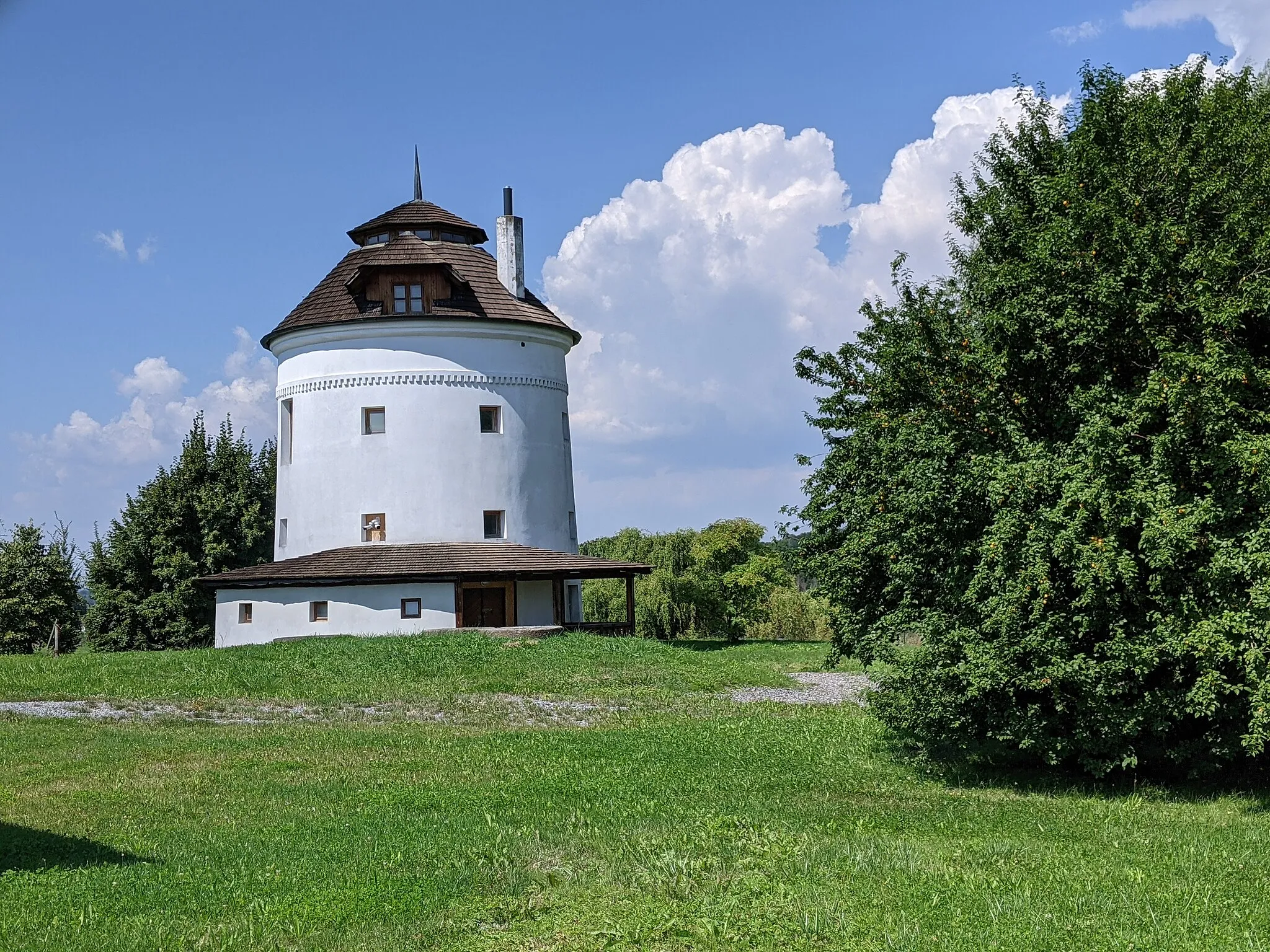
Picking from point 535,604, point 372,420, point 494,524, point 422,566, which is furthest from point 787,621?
point 372,420

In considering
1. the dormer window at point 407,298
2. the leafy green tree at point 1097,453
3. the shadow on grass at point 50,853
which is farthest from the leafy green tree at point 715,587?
the shadow on grass at point 50,853

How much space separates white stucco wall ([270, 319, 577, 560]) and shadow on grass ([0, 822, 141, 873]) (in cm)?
2634

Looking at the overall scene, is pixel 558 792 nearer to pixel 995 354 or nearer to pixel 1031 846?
pixel 1031 846

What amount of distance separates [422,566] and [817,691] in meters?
13.0

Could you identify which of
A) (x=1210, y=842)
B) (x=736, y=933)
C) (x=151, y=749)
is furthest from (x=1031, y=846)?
(x=151, y=749)

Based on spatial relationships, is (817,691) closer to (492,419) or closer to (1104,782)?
(1104,782)

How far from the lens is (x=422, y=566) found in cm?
3503

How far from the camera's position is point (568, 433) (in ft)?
138

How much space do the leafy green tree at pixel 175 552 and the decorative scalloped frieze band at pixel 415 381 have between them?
1247 cm

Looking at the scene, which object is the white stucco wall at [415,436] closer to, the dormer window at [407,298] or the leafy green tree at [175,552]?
the dormer window at [407,298]

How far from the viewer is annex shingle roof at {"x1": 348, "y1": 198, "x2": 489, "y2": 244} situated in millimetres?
40906

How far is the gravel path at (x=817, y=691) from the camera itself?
24.9m

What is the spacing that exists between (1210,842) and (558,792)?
6.76 meters

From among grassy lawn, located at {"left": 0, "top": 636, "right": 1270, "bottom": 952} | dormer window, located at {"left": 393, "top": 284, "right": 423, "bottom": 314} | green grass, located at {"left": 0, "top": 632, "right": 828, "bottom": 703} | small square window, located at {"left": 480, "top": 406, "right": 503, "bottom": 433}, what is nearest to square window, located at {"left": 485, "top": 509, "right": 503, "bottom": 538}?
small square window, located at {"left": 480, "top": 406, "right": 503, "bottom": 433}
